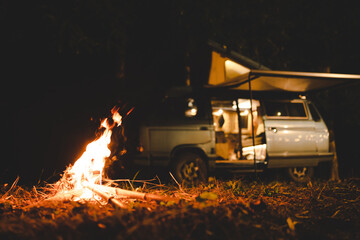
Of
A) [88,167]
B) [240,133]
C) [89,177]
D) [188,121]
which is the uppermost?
[188,121]

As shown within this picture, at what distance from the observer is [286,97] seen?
22.8 ft

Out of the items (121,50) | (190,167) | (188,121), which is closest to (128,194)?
→ (190,167)

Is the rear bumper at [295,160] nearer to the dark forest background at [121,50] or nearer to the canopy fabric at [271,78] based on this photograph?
the dark forest background at [121,50]

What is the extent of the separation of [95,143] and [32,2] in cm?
418

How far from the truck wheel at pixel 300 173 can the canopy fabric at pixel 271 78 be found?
182 centimetres

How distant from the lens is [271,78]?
5766 millimetres

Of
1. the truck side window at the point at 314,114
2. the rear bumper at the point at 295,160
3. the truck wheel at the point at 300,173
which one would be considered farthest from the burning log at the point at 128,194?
the truck side window at the point at 314,114

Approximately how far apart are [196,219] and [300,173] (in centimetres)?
519

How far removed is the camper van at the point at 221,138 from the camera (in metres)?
5.68

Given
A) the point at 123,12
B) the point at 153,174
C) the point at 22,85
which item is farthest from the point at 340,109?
the point at 22,85

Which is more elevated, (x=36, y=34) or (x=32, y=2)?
(x=32, y=2)

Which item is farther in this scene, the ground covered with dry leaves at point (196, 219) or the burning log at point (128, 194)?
the burning log at point (128, 194)

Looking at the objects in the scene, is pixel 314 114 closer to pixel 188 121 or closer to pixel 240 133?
pixel 240 133

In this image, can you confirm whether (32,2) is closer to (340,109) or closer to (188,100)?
(188,100)
